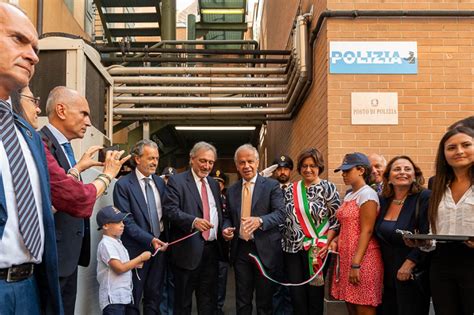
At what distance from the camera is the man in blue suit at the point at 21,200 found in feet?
5.64

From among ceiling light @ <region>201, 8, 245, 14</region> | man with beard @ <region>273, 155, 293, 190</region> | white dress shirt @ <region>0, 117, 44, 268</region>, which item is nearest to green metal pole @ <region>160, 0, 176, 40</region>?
ceiling light @ <region>201, 8, 245, 14</region>

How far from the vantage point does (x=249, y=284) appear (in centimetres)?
A: 460

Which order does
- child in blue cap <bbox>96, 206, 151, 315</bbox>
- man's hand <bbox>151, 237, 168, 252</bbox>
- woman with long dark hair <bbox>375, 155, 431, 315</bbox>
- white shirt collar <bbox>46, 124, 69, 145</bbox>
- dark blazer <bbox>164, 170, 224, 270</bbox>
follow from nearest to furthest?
white shirt collar <bbox>46, 124, 69, 145</bbox> → woman with long dark hair <bbox>375, 155, 431, 315</bbox> → child in blue cap <bbox>96, 206, 151, 315</bbox> → man's hand <bbox>151, 237, 168, 252</bbox> → dark blazer <bbox>164, 170, 224, 270</bbox>

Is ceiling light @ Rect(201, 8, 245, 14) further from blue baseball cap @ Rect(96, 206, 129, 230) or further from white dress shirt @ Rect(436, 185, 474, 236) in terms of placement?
white dress shirt @ Rect(436, 185, 474, 236)

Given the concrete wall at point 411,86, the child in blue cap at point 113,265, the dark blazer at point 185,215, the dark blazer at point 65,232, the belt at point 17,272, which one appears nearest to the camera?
the belt at point 17,272

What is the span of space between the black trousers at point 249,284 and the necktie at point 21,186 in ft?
9.80

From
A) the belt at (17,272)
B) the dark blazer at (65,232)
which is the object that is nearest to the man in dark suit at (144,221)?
the dark blazer at (65,232)

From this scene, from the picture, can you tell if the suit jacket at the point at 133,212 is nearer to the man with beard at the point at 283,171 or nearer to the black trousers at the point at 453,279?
the man with beard at the point at 283,171

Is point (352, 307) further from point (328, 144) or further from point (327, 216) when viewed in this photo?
point (328, 144)

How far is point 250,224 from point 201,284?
86 centimetres

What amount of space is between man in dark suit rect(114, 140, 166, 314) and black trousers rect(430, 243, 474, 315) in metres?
2.25

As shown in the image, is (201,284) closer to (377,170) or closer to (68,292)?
(68,292)

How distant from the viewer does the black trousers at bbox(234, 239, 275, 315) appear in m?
4.57

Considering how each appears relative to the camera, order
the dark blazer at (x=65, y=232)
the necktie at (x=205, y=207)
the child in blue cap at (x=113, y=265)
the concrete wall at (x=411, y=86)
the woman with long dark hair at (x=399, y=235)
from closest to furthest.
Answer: the dark blazer at (x=65, y=232) < the woman with long dark hair at (x=399, y=235) < the child in blue cap at (x=113, y=265) < the necktie at (x=205, y=207) < the concrete wall at (x=411, y=86)
